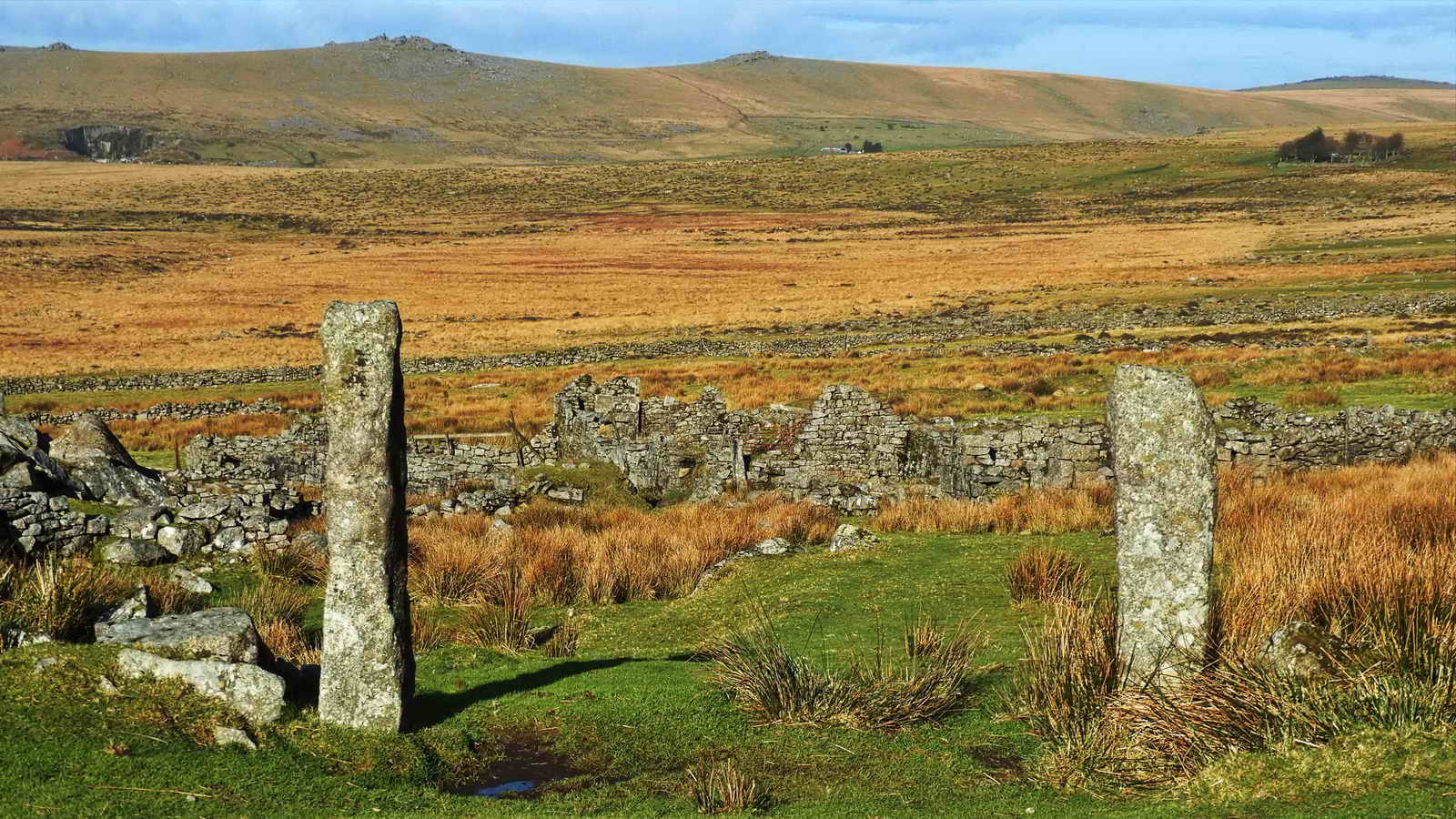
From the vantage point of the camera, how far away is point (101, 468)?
22109 mm

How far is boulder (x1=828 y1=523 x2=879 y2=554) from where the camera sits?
1719 cm

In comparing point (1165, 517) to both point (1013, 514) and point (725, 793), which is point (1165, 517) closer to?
point (725, 793)

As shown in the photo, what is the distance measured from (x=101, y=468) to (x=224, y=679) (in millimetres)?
15220

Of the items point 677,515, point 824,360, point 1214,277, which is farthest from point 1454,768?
point 1214,277

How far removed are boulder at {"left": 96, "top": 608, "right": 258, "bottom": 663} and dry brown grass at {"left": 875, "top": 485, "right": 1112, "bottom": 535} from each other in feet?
38.2

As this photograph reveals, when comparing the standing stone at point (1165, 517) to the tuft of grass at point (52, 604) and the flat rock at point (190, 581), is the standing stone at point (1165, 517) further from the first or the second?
the flat rock at point (190, 581)

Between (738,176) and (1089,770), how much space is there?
184039 millimetres

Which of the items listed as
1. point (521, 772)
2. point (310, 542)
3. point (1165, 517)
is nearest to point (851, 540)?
point (310, 542)

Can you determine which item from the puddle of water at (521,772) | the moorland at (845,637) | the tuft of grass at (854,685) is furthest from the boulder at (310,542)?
the tuft of grass at (854,685)

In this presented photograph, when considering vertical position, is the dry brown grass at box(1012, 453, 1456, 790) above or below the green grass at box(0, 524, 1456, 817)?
above

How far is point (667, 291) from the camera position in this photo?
87.5m

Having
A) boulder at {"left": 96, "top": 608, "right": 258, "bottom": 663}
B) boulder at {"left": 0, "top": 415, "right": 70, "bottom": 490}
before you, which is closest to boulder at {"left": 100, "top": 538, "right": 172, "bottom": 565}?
boulder at {"left": 0, "top": 415, "right": 70, "bottom": 490}

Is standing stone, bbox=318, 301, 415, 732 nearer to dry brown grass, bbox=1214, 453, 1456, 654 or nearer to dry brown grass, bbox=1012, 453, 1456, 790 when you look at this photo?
dry brown grass, bbox=1012, 453, 1456, 790

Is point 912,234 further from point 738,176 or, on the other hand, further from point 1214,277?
point 738,176
